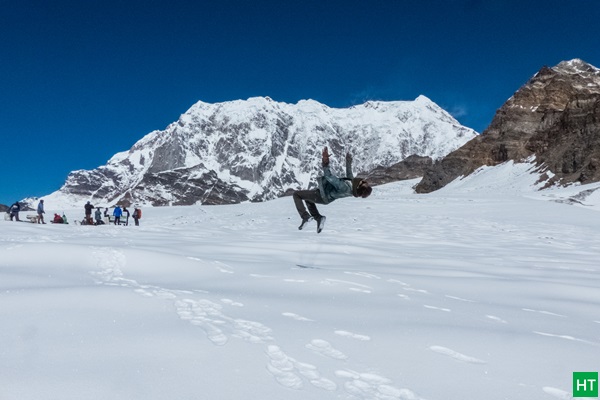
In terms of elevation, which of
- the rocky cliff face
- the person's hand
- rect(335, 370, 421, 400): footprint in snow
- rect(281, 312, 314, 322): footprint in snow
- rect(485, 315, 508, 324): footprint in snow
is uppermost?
the rocky cliff face

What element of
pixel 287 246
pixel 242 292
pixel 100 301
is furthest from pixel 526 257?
pixel 100 301

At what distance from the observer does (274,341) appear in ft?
9.20

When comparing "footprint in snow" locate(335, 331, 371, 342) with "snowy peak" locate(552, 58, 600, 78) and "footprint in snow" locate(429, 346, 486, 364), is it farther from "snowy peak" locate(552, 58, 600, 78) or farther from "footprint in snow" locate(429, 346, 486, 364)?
"snowy peak" locate(552, 58, 600, 78)

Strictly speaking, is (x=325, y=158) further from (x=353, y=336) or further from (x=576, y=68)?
(x=576, y=68)

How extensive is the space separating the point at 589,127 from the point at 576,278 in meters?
84.6

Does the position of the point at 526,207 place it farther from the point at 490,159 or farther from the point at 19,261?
the point at 490,159

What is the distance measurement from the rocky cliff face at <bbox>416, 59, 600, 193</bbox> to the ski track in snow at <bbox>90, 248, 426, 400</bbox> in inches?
2936

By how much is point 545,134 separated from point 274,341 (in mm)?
102490

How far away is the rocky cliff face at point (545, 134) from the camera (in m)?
74.8

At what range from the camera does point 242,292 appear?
4312mm

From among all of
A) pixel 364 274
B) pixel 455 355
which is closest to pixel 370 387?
pixel 455 355

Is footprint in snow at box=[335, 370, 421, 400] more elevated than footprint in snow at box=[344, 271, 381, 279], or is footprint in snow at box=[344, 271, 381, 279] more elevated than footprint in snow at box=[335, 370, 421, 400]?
footprint in snow at box=[344, 271, 381, 279]

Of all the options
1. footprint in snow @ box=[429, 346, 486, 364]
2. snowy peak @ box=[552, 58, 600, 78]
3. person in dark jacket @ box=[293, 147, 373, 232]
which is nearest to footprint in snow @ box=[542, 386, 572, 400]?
footprint in snow @ box=[429, 346, 486, 364]

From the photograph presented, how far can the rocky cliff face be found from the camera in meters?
74.8
